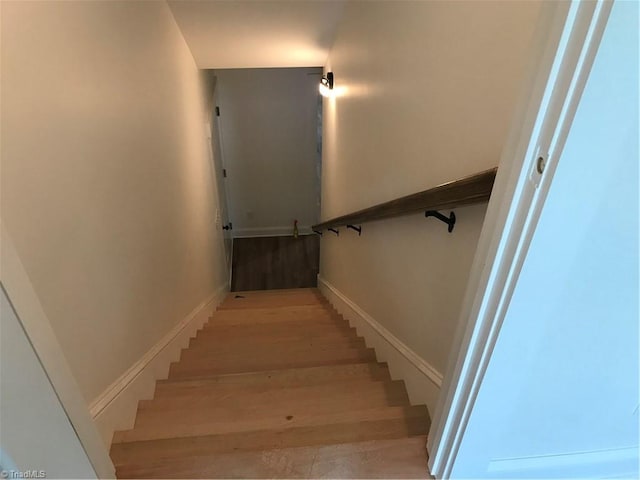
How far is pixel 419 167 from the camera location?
4.45 feet

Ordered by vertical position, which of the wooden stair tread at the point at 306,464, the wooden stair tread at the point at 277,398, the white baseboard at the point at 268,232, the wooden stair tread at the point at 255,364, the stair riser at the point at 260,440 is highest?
the wooden stair tread at the point at 306,464

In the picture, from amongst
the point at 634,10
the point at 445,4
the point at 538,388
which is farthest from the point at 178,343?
the point at 634,10

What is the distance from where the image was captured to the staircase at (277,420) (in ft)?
3.58

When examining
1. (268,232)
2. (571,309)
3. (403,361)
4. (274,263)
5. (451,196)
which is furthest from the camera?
(268,232)

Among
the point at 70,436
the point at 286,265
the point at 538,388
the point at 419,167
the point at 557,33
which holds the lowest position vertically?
the point at 286,265

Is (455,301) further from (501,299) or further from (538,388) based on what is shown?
(501,299)

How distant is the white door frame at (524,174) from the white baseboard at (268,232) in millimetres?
5437

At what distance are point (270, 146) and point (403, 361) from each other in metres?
4.60

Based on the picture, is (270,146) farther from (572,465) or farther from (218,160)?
(572,465)

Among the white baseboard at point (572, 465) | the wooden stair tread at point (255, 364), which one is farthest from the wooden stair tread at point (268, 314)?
the white baseboard at point (572, 465)

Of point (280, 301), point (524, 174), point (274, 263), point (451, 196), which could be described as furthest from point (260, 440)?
point (274, 263)

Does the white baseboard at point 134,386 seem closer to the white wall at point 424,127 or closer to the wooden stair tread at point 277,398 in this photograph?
the wooden stair tread at point 277,398

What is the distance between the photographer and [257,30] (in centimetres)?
257

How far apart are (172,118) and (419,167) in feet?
5.57
